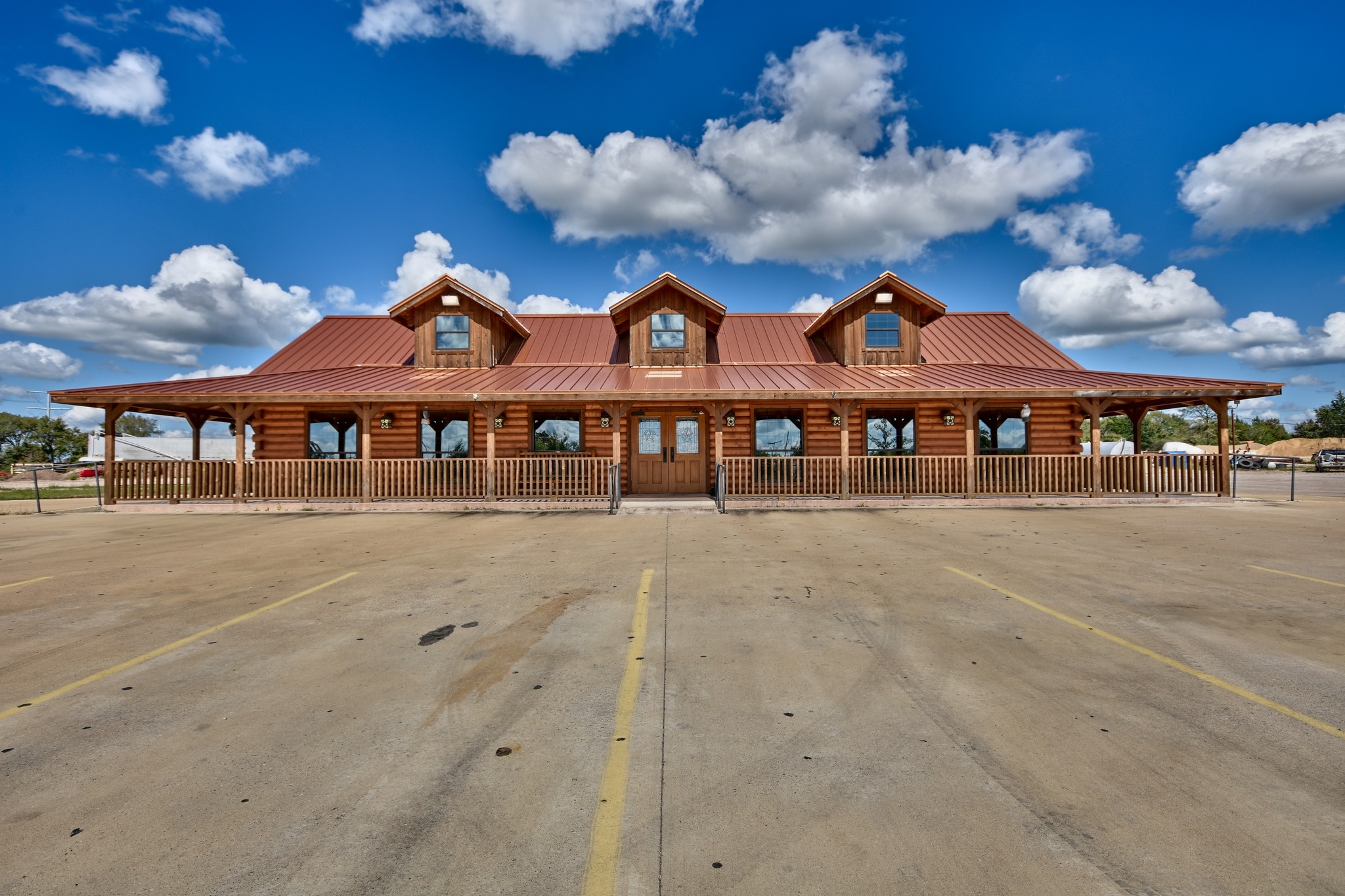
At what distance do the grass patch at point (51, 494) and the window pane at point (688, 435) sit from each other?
2084 centimetres

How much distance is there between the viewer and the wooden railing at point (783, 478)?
51.6 feet

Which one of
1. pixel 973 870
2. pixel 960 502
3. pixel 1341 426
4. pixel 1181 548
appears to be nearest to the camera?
pixel 973 870

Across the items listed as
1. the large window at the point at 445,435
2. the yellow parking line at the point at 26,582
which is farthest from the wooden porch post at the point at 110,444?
the yellow parking line at the point at 26,582

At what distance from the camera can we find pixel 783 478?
53.9 feet

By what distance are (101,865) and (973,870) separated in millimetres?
3342

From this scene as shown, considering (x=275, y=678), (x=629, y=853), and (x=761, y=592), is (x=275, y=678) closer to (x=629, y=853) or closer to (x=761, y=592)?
(x=629, y=853)

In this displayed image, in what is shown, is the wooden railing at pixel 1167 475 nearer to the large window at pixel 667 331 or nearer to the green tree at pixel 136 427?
the large window at pixel 667 331

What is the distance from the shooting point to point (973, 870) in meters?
2.09

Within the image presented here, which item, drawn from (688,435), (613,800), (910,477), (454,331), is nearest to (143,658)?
(613,800)

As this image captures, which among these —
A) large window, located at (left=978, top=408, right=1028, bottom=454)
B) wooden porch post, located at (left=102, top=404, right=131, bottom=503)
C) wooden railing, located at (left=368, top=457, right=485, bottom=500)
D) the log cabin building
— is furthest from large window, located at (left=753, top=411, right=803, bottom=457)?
wooden porch post, located at (left=102, top=404, right=131, bottom=503)

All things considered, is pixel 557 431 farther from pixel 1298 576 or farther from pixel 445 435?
Answer: pixel 1298 576

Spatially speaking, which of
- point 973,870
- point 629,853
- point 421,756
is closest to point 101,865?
point 421,756

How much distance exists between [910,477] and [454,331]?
14831 millimetres

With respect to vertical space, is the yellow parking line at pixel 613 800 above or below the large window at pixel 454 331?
below
